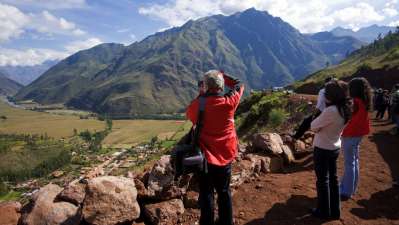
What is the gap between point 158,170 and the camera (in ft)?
25.7

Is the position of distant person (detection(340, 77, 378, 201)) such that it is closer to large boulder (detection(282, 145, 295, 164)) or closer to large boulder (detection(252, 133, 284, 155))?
large boulder (detection(252, 133, 284, 155))

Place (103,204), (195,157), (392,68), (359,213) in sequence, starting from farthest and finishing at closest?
(392,68)
(359,213)
(103,204)
(195,157)

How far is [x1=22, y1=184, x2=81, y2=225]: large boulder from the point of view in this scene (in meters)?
6.52

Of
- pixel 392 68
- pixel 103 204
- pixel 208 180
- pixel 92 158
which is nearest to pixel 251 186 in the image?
pixel 208 180

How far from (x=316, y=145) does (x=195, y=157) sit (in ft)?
8.68

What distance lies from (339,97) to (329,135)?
0.75 metres

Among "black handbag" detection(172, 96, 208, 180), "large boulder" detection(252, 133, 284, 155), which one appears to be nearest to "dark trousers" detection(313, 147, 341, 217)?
"black handbag" detection(172, 96, 208, 180)

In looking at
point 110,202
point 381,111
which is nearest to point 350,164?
point 110,202

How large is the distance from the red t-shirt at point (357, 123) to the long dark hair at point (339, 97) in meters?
1.19

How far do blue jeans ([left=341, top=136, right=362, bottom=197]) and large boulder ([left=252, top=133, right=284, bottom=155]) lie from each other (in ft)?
8.66

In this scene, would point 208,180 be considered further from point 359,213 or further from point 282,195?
point 359,213

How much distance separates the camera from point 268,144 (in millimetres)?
10812

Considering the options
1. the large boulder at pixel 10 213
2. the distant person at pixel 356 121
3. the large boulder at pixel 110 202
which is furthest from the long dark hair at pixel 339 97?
the large boulder at pixel 10 213

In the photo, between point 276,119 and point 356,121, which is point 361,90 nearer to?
point 356,121
